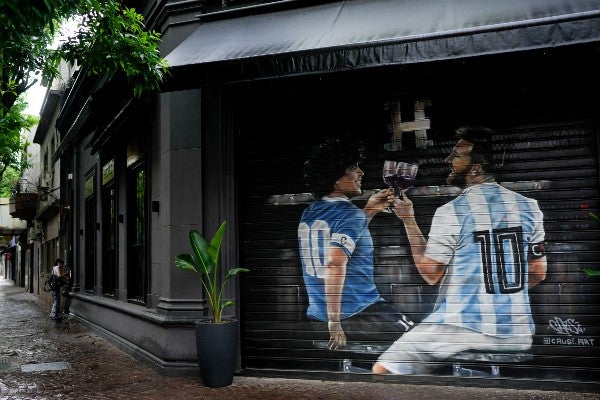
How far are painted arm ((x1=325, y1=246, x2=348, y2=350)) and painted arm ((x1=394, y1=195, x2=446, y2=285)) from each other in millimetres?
912

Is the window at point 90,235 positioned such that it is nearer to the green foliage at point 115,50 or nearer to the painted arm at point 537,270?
the green foliage at point 115,50

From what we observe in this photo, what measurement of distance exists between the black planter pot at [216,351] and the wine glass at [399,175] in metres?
2.58

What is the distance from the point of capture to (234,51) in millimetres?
6508

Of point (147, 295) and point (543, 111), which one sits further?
point (147, 295)

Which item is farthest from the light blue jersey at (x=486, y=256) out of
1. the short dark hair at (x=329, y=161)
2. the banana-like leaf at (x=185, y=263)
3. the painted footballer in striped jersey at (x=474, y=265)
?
the banana-like leaf at (x=185, y=263)

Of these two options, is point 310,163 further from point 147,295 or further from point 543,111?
point 147,295

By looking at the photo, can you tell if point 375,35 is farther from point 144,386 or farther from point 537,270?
point 144,386

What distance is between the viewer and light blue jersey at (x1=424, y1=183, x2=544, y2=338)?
6.40m

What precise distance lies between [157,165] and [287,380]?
412cm

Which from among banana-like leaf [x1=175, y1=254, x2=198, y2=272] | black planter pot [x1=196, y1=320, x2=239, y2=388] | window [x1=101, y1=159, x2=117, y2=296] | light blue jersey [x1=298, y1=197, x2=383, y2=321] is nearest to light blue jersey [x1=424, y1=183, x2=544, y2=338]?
light blue jersey [x1=298, y1=197, x2=383, y2=321]

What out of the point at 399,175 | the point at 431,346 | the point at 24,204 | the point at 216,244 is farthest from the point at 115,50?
the point at 24,204

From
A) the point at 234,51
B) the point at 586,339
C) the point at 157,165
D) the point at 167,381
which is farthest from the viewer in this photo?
the point at 157,165

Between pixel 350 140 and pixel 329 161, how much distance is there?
0.41 m

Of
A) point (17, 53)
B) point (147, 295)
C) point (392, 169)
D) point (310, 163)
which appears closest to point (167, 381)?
point (147, 295)
